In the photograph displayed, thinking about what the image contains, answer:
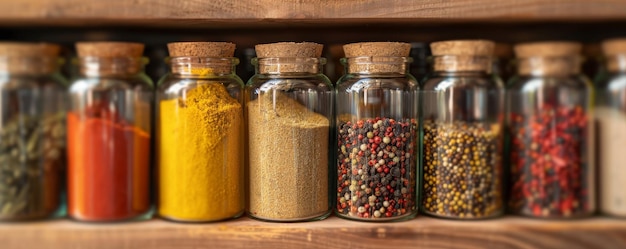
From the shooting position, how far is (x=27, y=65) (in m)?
0.84

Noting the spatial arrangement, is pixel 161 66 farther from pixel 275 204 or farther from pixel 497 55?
pixel 497 55

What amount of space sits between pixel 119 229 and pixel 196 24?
40 cm

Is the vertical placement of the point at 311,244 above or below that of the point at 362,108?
below

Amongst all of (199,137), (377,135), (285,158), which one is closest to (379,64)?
(377,135)

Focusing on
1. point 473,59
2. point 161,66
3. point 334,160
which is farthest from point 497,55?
point 161,66

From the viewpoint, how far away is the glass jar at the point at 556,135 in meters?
0.86

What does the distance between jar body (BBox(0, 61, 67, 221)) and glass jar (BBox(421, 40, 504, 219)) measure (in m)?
0.66

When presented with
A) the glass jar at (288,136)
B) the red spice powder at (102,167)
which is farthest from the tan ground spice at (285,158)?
the red spice powder at (102,167)

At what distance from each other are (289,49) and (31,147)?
472 mm

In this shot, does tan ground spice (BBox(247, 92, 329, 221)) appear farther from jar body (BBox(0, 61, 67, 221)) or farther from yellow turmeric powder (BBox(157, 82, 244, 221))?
jar body (BBox(0, 61, 67, 221))

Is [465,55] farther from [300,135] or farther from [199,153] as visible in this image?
[199,153]

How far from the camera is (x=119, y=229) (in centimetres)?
84

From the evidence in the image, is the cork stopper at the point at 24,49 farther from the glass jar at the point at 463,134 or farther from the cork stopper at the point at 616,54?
the cork stopper at the point at 616,54

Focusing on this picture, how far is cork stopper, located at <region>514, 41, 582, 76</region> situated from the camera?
86 cm
